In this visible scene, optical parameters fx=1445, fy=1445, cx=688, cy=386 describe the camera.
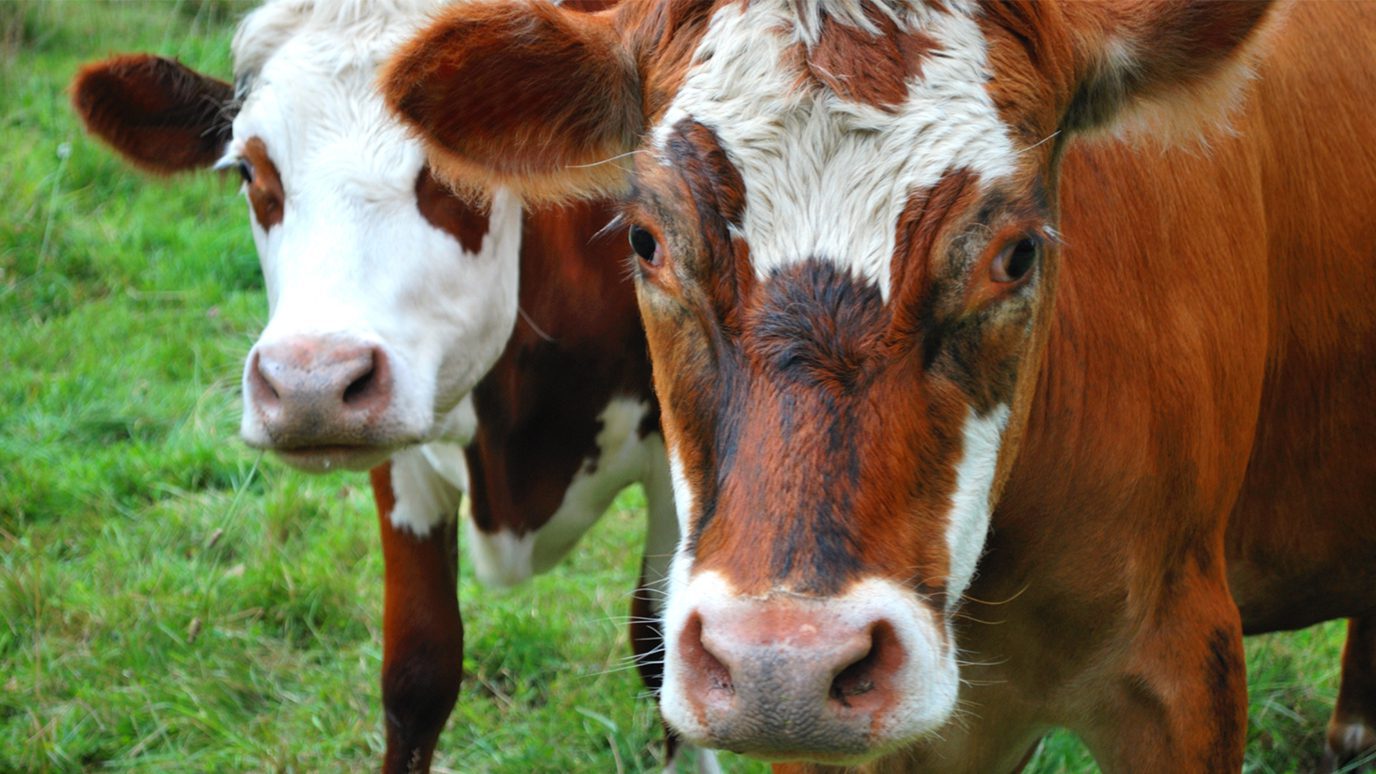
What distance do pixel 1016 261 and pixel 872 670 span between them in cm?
69

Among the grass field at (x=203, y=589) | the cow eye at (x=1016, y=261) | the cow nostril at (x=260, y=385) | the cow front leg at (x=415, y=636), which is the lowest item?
the grass field at (x=203, y=589)

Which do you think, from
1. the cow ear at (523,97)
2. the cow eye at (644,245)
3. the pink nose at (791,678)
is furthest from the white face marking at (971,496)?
the cow ear at (523,97)

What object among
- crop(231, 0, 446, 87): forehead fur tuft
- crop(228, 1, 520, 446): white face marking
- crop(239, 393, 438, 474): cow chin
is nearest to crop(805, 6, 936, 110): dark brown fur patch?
crop(228, 1, 520, 446): white face marking

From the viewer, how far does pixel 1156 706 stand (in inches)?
104

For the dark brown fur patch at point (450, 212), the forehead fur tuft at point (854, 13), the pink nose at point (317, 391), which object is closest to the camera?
the forehead fur tuft at point (854, 13)

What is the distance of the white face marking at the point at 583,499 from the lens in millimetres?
3951

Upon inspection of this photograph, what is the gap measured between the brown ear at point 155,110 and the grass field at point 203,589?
0.15 m

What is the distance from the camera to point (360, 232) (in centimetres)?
316

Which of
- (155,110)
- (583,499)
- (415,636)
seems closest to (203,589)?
(415,636)

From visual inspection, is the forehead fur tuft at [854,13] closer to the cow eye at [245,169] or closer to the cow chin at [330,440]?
the cow chin at [330,440]

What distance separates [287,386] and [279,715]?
1719 millimetres

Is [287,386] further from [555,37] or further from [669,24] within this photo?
[669,24]

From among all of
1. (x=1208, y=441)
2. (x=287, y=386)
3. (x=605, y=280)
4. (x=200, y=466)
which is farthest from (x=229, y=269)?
(x=1208, y=441)

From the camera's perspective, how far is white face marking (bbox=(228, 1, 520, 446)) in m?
3.10
